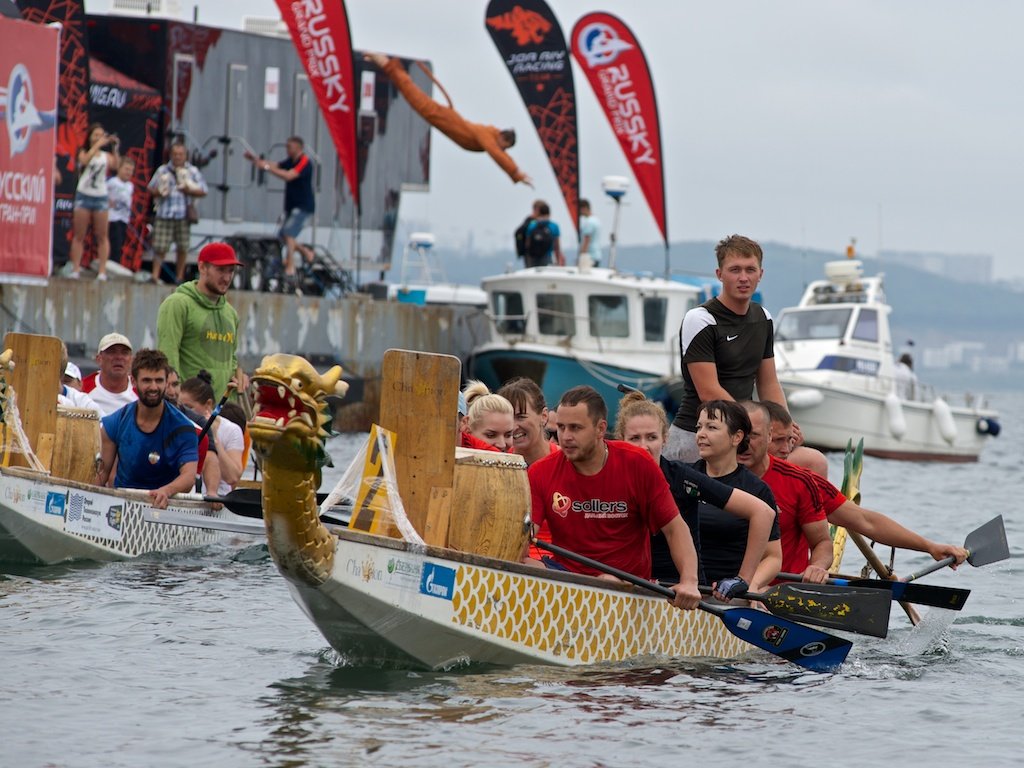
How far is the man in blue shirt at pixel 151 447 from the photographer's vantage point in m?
11.5

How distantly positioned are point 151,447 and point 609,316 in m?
19.4

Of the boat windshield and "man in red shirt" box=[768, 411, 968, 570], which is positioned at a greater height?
the boat windshield

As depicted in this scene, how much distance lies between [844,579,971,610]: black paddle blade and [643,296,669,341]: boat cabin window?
20984 millimetres

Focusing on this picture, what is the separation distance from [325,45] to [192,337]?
12.3 meters

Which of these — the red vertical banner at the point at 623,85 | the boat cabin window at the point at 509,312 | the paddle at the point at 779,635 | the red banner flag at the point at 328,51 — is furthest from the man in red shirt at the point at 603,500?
the boat cabin window at the point at 509,312

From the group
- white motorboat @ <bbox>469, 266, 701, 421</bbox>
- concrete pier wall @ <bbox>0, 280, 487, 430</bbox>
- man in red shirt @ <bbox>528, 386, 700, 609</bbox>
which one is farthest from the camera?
white motorboat @ <bbox>469, 266, 701, 421</bbox>

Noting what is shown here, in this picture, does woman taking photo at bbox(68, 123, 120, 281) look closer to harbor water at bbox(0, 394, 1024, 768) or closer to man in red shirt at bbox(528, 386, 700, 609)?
harbor water at bbox(0, 394, 1024, 768)

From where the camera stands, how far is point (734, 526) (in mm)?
8938

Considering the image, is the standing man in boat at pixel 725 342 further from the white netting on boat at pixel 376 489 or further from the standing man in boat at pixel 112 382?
the standing man in boat at pixel 112 382

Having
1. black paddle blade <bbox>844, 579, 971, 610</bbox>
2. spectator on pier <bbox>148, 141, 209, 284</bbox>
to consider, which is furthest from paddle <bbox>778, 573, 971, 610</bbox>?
spectator on pier <bbox>148, 141, 209, 284</bbox>

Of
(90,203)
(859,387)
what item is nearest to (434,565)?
(90,203)

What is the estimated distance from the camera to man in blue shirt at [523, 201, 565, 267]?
1134 inches

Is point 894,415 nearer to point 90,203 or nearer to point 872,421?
point 872,421

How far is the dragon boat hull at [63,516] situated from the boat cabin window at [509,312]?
63.3 feet
